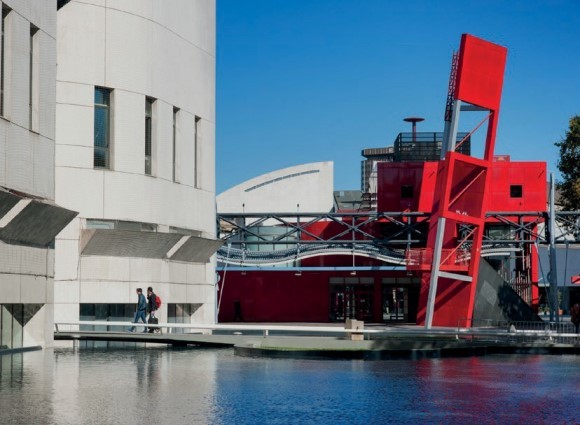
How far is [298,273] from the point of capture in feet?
218

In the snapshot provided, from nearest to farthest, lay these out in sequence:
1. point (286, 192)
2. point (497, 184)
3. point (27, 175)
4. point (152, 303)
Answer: point (27, 175) → point (152, 303) → point (497, 184) → point (286, 192)

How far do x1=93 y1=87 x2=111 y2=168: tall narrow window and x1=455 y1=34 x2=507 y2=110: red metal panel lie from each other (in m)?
17.7

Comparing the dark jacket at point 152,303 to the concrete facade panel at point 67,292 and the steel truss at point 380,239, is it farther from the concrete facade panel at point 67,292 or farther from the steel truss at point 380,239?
the steel truss at point 380,239

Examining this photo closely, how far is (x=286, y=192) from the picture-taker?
95688mm

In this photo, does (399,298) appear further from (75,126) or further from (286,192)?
(75,126)

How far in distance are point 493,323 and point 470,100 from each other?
10662 mm

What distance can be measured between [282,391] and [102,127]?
23030 mm

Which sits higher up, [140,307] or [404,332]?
[140,307]

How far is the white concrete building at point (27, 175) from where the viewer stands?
2914 centimetres

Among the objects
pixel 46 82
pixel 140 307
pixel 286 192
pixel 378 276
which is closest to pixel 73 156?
pixel 140 307

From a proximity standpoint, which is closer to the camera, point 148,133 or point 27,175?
point 27,175

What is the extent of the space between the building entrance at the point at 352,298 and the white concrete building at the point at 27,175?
37.9 m

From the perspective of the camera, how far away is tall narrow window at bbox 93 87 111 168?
39.8 m

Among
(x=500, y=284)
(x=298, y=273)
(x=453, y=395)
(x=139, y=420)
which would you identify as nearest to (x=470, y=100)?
(x=500, y=284)
